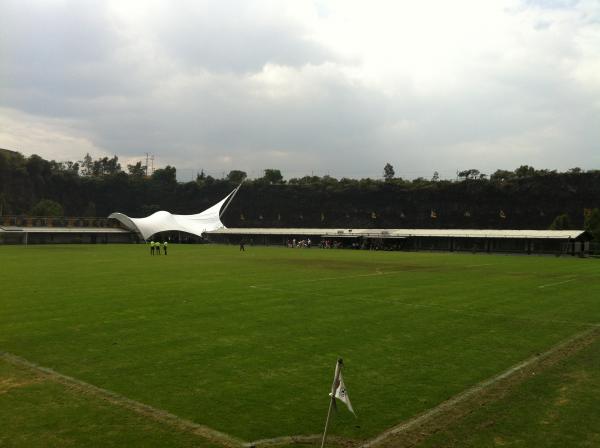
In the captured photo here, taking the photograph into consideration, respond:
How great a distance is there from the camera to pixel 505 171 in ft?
356

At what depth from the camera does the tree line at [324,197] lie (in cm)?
9525

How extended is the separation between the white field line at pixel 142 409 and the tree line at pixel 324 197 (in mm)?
78277

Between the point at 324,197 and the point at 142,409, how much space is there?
108 meters

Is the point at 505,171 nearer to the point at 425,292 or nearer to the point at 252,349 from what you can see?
the point at 425,292

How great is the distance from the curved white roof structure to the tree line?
1511 cm

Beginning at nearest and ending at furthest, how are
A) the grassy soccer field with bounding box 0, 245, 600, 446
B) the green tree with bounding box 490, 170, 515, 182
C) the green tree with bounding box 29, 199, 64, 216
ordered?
the grassy soccer field with bounding box 0, 245, 600, 446 → the green tree with bounding box 29, 199, 64, 216 → the green tree with bounding box 490, 170, 515, 182

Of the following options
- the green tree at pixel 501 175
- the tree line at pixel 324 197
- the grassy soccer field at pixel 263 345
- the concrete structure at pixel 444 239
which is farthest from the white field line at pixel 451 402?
the green tree at pixel 501 175

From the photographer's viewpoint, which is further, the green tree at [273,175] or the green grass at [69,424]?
the green tree at [273,175]

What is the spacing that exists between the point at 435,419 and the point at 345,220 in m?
103

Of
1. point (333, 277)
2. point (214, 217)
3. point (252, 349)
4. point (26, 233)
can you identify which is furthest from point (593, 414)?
point (214, 217)

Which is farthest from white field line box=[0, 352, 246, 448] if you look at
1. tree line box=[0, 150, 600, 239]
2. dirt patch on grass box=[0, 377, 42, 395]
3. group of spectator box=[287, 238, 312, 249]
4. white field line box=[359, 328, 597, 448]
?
tree line box=[0, 150, 600, 239]

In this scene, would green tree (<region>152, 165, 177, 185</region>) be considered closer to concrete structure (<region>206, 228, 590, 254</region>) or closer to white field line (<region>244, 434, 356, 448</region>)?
concrete structure (<region>206, 228, 590, 254</region>)

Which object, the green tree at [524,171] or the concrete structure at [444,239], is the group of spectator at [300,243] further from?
the green tree at [524,171]

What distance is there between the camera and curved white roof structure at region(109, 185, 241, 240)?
8662 centimetres
